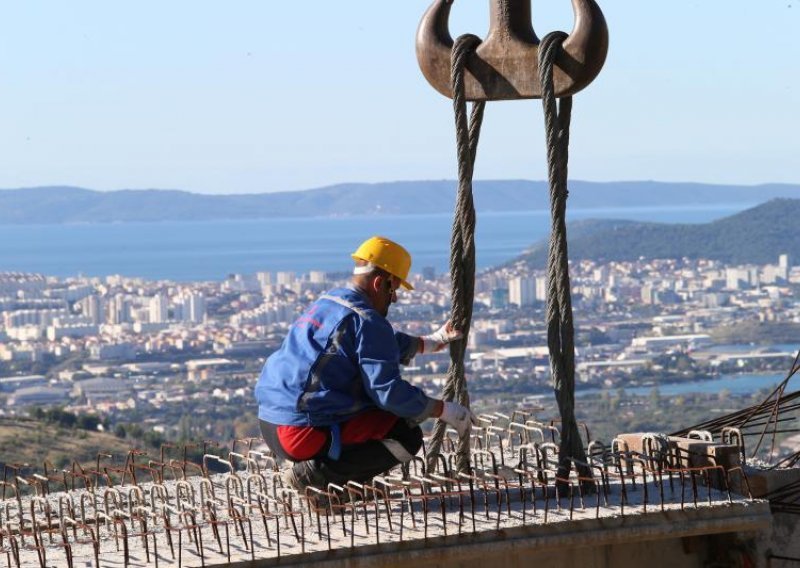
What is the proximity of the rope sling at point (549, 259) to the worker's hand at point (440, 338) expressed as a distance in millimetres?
35

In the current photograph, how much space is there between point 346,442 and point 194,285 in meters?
149

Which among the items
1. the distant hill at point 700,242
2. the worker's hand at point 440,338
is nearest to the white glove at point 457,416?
the worker's hand at point 440,338

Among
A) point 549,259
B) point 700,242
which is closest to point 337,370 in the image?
point 549,259

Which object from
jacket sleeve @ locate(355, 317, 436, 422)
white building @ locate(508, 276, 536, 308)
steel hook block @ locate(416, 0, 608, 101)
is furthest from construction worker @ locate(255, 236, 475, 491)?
white building @ locate(508, 276, 536, 308)

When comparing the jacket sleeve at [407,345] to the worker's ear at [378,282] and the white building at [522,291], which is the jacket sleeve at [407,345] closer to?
the worker's ear at [378,282]

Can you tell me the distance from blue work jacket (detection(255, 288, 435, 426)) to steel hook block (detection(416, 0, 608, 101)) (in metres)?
1.29

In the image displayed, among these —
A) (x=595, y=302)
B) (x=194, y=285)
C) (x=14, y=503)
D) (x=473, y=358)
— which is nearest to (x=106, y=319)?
(x=194, y=285)

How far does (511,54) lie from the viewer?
8.36m

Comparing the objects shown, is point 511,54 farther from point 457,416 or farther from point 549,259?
point 457,416

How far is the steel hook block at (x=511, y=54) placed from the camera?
8.09 metres

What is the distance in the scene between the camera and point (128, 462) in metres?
9.23

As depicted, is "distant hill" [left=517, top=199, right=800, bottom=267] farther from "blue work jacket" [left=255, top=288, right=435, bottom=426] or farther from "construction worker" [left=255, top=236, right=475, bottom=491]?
"blue work jacket" [left=255, top=288, right=435, bottom=426]

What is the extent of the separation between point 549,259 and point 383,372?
108 cm

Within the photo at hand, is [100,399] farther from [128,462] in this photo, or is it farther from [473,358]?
[128,462]
